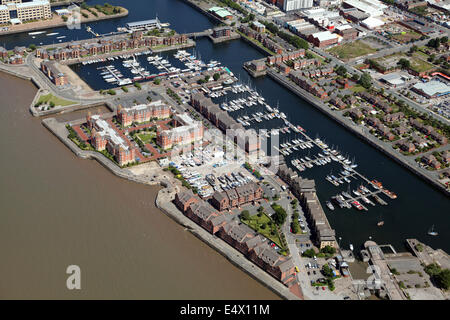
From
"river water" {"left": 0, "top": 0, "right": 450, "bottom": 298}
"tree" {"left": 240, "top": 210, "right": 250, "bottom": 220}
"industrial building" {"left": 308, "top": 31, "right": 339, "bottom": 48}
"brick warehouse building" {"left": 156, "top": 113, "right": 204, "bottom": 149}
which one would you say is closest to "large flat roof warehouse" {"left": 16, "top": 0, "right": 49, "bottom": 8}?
"river water" {"left": 0, "top": 0, "right": 450, "bottom": 298}

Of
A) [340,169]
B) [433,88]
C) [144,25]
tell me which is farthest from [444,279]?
[144,25]

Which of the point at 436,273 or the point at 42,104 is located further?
the point at 42,104

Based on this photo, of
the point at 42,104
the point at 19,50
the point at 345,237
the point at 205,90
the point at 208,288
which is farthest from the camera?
the point at 19,50

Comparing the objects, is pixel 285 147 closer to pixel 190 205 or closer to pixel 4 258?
pixel 190 205

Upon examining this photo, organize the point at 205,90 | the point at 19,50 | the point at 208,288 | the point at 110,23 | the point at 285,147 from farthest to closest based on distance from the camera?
the point at 110,23 → the point at 19,50 → the point at 205,90 → the point at 285,147 → the point at 208,288

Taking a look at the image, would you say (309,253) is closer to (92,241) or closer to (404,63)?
(92,241)

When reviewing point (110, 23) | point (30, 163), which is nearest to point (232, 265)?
point (30, 163)

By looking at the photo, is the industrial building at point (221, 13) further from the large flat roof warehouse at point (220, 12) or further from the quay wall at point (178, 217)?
the quay wall at point (178, 217)

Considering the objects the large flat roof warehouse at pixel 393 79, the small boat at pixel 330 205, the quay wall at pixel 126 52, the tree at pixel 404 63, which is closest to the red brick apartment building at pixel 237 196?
the small boat at pixel 330 205

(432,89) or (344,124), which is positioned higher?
(432,89)
